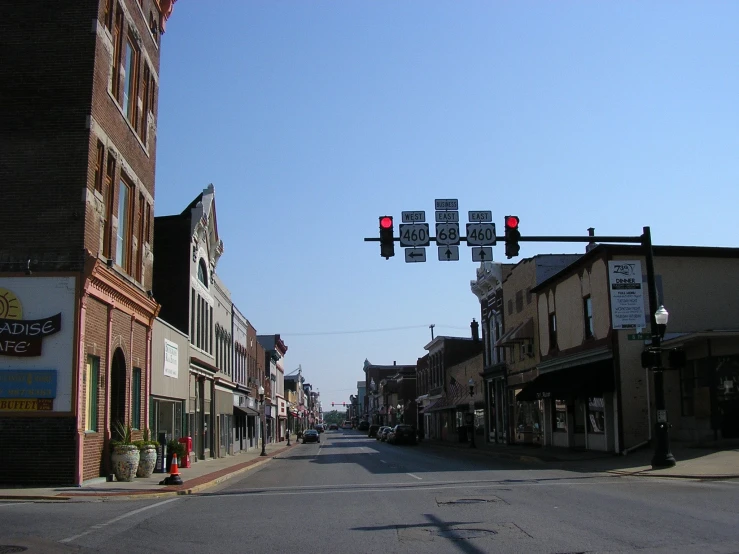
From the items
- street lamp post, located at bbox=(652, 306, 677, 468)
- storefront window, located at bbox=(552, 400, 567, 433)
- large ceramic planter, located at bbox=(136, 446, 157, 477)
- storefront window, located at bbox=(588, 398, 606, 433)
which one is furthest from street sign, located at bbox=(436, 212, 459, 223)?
storefront window, located at bbox=(552, 400, 567, 433)

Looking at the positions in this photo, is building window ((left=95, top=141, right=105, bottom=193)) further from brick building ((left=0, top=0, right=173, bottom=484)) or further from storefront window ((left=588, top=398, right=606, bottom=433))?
storefront window ((left=588, top=398, right=606, bottom=433))

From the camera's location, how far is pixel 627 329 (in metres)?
28.0

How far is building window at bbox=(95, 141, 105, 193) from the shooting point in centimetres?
1977

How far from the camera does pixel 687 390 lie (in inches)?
1069

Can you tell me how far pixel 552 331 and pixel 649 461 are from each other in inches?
488

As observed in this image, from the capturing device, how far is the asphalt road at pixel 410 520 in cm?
977

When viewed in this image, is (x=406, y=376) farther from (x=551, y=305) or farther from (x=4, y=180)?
(x=4, y=180)

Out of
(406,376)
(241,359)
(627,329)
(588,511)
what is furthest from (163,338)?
(406,376)

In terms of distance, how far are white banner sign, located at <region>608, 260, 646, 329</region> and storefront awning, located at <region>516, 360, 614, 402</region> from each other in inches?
A: 95.6

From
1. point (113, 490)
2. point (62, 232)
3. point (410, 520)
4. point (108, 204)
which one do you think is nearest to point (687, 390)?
point (410, 520)

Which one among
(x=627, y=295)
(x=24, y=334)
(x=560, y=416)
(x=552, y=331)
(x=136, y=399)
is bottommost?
(x=560, y=416)

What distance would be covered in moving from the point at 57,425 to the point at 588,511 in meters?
11.9

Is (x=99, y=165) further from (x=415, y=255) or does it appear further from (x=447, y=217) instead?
(x=447, y=217)

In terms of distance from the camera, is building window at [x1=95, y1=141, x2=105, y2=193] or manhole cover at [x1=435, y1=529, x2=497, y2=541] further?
building window at [x1=95, y1=141, x2=105, y2=193]
